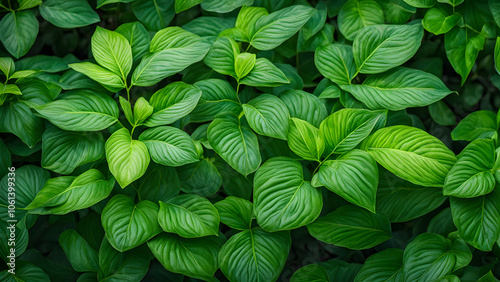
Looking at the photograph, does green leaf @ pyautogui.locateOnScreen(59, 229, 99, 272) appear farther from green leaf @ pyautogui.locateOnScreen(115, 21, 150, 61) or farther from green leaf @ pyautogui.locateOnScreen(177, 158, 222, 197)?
green leaf @ pyautogui.locateOnScreen(115, 21, 150, 61)

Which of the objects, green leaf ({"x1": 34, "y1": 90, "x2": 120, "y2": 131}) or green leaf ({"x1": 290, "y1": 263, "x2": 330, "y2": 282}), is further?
green leaf ({"x1": 290, "y1": 263, "x2": 330, "y2": 282})

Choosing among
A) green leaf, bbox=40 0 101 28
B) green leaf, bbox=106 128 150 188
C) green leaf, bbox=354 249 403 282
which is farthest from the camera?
green leaf, bbox=40 0 101 28

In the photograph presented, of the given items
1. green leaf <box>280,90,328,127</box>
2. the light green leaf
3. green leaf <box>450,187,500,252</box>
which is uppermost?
green leaf <box>280,90,328,127</box>

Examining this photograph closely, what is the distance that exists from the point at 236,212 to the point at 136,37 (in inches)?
23.1

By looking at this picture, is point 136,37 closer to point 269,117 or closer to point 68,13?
point 68,13

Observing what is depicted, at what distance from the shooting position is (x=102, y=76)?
1.15 meters

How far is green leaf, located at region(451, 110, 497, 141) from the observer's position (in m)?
1.21

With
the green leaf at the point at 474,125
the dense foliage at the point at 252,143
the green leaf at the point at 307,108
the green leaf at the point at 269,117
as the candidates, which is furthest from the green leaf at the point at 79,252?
the green leaf at the point at 474,125

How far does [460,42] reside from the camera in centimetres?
122

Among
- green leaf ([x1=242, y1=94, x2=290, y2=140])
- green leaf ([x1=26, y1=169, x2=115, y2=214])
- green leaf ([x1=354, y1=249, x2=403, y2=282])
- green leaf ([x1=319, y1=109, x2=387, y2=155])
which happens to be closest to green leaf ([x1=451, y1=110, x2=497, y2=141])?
green leaf ([x1=319, y1=109, x2=387, y2=155])

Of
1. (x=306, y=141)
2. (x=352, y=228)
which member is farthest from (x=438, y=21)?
(x=352, y=228)

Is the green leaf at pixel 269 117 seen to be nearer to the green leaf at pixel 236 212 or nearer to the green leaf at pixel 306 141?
the green leaf at pixel 306 141

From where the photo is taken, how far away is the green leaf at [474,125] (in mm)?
1213

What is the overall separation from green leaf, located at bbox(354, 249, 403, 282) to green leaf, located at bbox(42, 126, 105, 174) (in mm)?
784
